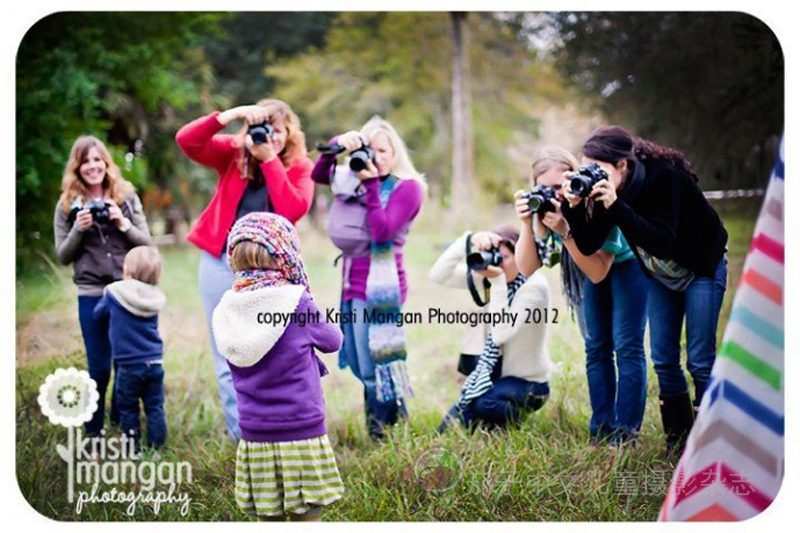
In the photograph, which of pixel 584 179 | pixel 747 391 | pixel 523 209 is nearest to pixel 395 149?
pixel 523 209

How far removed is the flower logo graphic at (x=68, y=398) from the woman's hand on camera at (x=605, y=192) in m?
2.02

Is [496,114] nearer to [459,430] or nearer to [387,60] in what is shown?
[387,60]

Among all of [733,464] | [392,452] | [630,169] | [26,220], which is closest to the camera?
[733,464]

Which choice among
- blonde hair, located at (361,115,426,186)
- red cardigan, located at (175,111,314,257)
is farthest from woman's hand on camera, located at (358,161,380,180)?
red cardigan, located at (175,111,314,257)

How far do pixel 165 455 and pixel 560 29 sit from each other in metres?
2.25

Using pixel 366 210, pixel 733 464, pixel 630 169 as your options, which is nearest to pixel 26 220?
pixel 366 210

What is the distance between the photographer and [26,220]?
12.8ft

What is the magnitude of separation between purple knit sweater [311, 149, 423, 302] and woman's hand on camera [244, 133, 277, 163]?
0.19 m

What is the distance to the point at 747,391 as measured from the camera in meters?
2.87

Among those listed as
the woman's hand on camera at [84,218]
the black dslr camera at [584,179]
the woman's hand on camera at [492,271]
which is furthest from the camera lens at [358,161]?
the woman's hand on camera at [84,218]

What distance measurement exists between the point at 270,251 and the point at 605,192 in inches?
43.3

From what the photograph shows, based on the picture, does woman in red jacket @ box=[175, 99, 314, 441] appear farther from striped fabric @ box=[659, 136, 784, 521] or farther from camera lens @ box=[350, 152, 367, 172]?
striped fabric @ box=[659, 136, 784, 521]

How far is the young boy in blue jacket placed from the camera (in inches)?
144

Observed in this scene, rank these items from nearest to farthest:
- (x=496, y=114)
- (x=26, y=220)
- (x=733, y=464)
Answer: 1. (x=733, y=464)
2. (x=26, y=220)
3. (x=496, y=114)
